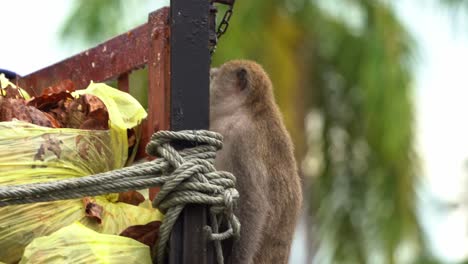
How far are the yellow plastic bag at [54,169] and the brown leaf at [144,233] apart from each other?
0.16 feet

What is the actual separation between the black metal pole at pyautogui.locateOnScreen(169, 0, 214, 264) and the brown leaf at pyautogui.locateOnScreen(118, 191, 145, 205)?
0.44 meters

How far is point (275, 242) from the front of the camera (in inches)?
194

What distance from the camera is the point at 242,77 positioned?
236 inches

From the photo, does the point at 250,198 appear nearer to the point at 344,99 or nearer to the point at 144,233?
the point at 144,233

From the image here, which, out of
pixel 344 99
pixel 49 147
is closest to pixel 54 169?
pixel 49 147

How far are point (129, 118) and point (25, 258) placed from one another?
0.76 meters

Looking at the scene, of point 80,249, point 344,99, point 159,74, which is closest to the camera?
point 80,249

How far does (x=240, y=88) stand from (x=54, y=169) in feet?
8.42

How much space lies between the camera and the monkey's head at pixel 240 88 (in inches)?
223

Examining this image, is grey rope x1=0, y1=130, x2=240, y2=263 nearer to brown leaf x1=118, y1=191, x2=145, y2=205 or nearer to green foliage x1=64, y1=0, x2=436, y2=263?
brown leaf x1=118, y1=191, x2=145, y2=205

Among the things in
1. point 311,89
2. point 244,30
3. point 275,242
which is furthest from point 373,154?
point 275,242

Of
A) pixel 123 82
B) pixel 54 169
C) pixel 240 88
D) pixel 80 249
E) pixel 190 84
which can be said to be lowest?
pixel 80 249

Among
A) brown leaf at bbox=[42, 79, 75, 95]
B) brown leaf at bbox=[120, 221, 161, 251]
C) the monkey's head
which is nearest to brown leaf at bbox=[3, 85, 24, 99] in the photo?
brown leaf at bbox=[42, 79, 75, 95]

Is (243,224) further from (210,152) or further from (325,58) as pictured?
(325,58)
